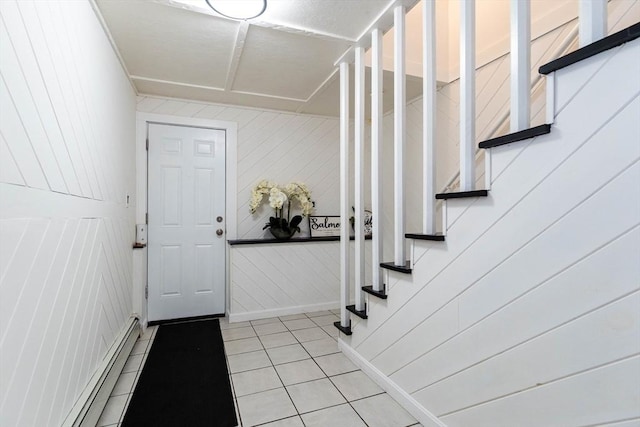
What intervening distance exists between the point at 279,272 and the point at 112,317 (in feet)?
5.10

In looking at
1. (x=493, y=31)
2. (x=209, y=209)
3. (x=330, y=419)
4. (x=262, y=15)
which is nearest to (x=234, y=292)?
(x=209, y=209)

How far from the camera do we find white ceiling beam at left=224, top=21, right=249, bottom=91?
76.5 inches

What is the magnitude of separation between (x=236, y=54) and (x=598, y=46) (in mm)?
2122

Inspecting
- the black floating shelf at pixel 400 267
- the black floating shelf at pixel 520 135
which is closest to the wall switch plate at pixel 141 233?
the black floating shelf at pixel 400 267

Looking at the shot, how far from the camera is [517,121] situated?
46.9 inches

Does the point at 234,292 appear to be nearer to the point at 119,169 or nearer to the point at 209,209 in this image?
the point at 209,209

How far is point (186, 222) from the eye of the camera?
3137mm

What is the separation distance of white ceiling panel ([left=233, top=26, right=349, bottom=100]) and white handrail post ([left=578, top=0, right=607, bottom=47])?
4.87 feet

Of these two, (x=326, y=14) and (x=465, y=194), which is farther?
(x=326, y=14)

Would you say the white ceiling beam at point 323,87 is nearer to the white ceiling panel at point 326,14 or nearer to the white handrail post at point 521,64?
the white ceiling panel at point 326,14

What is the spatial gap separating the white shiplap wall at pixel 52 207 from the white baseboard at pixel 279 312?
1246 mm

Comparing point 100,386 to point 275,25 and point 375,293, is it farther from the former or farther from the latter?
point 275,25

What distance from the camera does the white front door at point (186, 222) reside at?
3039 millimetres

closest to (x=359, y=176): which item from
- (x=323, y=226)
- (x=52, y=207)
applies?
(x=323, y=226)
